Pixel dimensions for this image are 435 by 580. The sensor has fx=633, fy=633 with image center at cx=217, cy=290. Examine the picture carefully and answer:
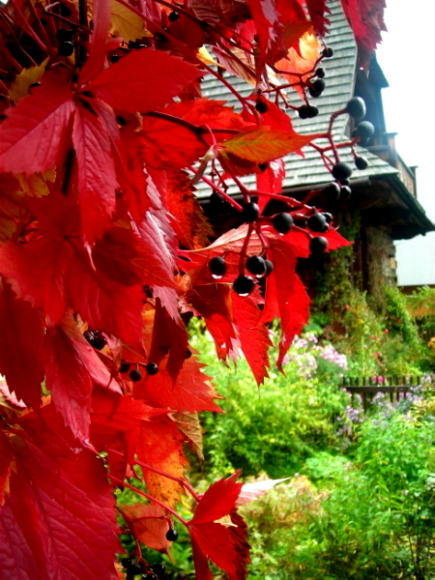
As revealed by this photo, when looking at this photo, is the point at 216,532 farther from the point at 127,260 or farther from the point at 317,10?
the point at 317,10

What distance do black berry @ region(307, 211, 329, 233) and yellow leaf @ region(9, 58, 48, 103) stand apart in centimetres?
21

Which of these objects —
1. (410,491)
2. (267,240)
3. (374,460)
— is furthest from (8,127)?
(374,460)

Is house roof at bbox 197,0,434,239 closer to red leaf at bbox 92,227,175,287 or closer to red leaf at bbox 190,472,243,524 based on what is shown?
red leaf at bbox 190,472,243,524

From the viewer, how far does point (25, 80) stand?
0.42 metres

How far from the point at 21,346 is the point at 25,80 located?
178mm

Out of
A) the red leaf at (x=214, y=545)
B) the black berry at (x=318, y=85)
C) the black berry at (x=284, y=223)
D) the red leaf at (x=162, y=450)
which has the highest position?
the black berry at (x=318, y=85)

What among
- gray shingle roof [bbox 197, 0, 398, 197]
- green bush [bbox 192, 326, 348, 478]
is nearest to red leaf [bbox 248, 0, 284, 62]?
green bush [bbox 192, 326, 348, 478]

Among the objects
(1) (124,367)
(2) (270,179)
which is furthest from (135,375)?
(2) (270,179)

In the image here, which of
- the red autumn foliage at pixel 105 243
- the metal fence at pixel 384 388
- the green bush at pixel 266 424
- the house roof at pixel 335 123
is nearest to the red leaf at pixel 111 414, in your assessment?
the red autumn foliage at pixel 105 243

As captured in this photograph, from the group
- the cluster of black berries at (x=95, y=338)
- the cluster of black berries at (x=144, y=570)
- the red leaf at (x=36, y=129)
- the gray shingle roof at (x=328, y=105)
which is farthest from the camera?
the gray shingle roof at (x=328, y=105)

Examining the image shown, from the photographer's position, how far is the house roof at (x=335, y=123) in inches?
281

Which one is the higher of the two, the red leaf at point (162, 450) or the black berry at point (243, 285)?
the black berry at point (243, 285)

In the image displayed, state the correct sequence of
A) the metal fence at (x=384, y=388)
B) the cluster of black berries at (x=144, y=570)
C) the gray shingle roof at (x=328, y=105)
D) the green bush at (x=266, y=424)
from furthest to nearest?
the gray shingle roof at (x=328, y=105) < the metal fence at (x=384, y=388) < the green bush at (x=266, y=424) < the cluster of black berries at (x=144, y=570)

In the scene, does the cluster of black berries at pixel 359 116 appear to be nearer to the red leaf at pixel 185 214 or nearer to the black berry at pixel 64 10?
the red leaf at pixel 185 214
